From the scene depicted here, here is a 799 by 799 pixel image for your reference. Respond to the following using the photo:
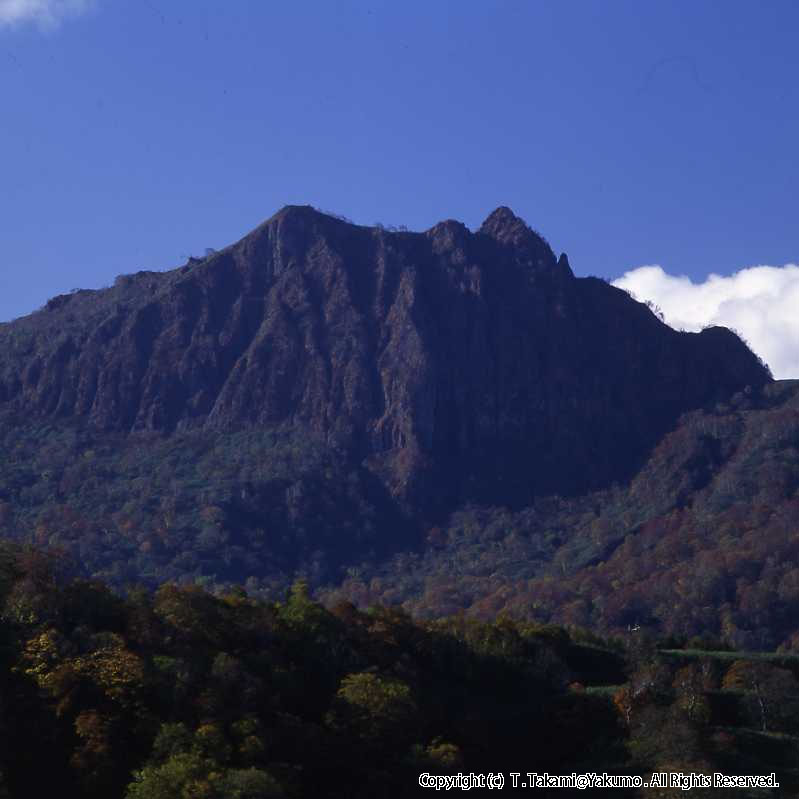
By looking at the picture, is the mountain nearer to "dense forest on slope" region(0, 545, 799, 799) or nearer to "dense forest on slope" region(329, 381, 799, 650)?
"dense forest on slope" region(329, 381, 799, 650)

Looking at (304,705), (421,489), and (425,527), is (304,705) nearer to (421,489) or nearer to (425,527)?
(425,527)

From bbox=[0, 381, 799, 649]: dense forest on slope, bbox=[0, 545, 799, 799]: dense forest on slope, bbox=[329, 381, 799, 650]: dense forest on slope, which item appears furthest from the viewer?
bbox=[0, 381, 799, 649]: dense forest on slope

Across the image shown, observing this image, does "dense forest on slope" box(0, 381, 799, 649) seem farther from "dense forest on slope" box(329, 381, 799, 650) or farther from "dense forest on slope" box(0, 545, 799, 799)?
"dense forest on slope" box(0, 545, 799, 799)

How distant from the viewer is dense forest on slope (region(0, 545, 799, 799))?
51000mm

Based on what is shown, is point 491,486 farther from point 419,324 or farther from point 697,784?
point 697,784

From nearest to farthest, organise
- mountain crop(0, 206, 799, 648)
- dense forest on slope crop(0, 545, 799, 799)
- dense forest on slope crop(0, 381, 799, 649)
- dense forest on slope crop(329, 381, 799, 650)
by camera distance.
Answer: dense forest on slope crop(0, 545, 799, 799), dense forest on slope crop(329, 381, 799, 650), dense forest on slope crop(0, 381, 799, 649), mountain crop(0, 206, 799, 648)

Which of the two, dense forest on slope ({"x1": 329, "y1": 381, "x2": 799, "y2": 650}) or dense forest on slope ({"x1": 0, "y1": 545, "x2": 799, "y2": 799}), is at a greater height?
dense forest on slope ({"x1": 329, "y1": 381, "x2": 799, "y2": 650})

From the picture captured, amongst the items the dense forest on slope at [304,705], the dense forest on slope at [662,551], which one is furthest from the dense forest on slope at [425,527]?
the dense forest on slope at [304,705]

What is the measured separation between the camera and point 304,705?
59688 millimetres

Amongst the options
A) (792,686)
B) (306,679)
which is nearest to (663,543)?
(792,686)

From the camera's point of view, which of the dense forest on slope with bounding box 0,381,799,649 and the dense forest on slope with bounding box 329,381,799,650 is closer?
the dense forest on slope with bounding box 329,381,799,650

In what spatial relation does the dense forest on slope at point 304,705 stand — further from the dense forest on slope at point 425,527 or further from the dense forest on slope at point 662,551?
the dense forest on slope at point 425,527

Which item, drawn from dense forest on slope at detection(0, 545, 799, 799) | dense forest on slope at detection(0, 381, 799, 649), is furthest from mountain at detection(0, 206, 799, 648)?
A: dense forest on slope at detection(0, 545, 799, 799)

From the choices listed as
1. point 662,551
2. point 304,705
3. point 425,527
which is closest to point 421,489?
point 425,527
